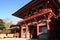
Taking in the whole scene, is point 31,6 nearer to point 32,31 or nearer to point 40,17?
point 40,17

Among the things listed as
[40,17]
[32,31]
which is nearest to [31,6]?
[40,17]

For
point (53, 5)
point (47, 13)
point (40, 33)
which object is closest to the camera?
point (47, 13)

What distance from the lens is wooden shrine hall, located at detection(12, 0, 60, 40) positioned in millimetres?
12073

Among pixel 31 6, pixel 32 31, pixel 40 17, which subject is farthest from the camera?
pixel 32 31

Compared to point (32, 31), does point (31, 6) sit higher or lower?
higher

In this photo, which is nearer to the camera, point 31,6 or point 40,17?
point 40,17

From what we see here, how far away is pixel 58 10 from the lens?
49.5 ft

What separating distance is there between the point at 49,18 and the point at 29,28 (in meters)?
4.57

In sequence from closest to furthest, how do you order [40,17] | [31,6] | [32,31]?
[40,17]
[31,6]
[32,31]

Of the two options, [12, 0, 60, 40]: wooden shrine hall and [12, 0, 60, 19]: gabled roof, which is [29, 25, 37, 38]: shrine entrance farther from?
[12, 0, 60, 19]: gabled roof

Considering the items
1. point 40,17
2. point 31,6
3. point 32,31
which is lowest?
point 32,31

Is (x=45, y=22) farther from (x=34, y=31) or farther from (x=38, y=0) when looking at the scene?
(x=34, y=31)

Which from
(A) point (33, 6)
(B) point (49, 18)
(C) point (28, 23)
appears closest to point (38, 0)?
(A) point (33, 6)

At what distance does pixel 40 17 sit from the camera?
13062 mm
